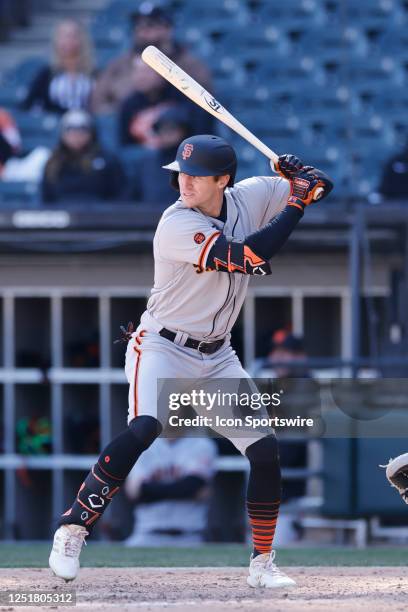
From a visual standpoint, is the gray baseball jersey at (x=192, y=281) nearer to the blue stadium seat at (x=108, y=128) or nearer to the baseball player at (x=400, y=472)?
the baseball player at (x=400, y=472)

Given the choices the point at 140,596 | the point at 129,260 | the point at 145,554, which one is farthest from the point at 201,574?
the point at 129,260

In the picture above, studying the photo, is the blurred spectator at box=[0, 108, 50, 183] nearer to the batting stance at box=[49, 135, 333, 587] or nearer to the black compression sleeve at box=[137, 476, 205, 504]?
the black compression sleeve at box=[137, 476, 205, 504]

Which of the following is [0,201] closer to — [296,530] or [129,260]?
[129,260]

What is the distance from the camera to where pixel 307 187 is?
13.5ft

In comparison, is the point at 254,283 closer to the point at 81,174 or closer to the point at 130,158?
the point at 130,158

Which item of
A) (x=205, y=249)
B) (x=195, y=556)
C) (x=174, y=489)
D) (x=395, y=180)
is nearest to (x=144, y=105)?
(x=395, y=180)

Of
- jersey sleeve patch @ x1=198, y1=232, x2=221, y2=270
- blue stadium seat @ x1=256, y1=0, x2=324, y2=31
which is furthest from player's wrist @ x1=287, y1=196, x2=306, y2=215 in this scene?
blue stadium seat @ x1=256, y1=0, x2=324, y2=31

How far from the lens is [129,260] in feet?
30.1

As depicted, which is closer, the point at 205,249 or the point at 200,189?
the point at 205,249

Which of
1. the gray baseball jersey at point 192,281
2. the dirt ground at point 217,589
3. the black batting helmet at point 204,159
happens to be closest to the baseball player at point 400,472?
the dirt ground at point 217,589

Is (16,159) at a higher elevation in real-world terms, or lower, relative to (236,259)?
higher

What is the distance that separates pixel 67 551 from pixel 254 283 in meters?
5.02

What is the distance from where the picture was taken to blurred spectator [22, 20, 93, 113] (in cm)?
934

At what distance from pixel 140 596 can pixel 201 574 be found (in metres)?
0.65
